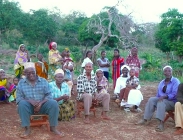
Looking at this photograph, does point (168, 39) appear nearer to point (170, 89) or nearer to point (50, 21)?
point (50, 21)

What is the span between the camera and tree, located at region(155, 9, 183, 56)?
53.6 ft

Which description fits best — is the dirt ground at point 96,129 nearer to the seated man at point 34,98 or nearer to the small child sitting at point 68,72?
the seated man at point 34,98

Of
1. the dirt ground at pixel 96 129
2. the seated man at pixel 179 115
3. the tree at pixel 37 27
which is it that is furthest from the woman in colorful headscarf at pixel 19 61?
the tree at pixel 37 27

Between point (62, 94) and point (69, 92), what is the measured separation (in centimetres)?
36

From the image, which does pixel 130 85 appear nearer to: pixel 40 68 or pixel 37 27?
pixel 40 68

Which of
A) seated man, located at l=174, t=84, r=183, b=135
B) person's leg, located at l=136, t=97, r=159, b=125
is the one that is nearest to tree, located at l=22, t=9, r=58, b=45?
person's leg, located at l=136, t=97, r=159, b=125

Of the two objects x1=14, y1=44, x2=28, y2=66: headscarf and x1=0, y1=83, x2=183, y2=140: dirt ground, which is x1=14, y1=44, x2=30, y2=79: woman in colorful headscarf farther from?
x1=0, y1=83, x2=183, y2=140: dirt ground

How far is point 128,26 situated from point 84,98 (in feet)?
26.1

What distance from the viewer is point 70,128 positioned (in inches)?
211

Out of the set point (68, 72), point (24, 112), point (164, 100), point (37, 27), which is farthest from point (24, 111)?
point (37, 27)

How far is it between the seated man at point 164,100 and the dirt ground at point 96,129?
0.74 feet

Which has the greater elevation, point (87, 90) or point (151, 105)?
point (87, 90)

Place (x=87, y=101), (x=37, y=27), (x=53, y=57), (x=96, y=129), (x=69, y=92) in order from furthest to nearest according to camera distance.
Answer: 1. (x=37, y=27)
2. (x=53, y=57)
3. (x=69, y=92)
4. (x=87, y=101)
5. (x=96, y=129)

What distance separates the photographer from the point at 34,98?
191 inches
